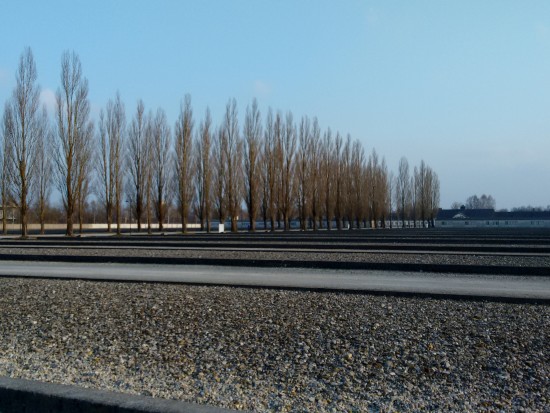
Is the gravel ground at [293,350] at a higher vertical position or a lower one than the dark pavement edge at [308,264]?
lower

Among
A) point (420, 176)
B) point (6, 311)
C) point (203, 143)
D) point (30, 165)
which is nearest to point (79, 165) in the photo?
point (30, 165)

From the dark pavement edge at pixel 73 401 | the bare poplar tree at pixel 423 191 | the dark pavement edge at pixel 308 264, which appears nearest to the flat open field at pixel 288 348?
the dark pavement edge at pixel 73 401

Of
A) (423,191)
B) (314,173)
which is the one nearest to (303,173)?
(314,173)

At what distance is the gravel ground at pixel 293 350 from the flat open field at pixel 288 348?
14 millimetres

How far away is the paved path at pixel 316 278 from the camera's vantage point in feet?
33.9

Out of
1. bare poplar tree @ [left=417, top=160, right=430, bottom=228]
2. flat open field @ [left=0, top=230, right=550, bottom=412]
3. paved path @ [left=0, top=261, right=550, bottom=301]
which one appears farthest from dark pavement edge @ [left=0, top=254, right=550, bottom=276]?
bare poplar tree @ [left=417, top=160, right=430, bottom=228]

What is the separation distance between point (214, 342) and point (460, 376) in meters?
2.68

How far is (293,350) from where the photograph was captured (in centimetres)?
611

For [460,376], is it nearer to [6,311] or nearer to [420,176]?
[6,311]

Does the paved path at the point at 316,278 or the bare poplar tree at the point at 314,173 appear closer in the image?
the paved path at the point at 316,278

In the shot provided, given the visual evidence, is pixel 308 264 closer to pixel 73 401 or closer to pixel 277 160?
pixel 73 401

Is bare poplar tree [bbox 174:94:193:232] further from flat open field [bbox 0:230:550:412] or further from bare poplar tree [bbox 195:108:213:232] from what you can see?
A: flat open field [bbox 0:230:550:412]

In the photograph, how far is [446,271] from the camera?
13727mm

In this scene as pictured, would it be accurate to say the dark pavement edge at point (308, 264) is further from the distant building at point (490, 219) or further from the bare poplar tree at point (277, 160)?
the distant building at point (490, 219)
